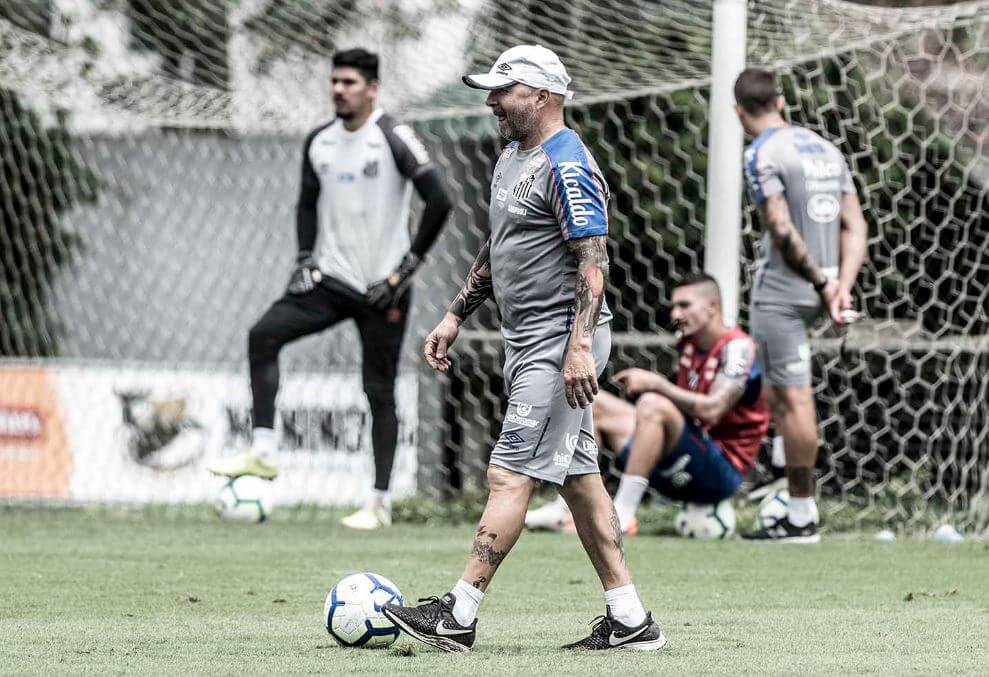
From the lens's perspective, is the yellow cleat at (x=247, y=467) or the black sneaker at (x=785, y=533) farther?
the yellow cleat at (x=247, y=467)

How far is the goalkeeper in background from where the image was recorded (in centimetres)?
748

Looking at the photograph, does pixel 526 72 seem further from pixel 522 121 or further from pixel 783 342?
pixel 783 342

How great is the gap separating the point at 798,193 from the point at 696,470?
129 centimetres

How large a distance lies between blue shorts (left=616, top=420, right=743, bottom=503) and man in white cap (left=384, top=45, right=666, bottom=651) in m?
2.99

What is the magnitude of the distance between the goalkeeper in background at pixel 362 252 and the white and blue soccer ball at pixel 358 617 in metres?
3.57

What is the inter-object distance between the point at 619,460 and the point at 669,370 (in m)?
2.43

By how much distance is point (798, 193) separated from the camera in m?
6.80

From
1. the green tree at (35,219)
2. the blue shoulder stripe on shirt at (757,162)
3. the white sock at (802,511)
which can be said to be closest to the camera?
the blue shoulder stripe on shirt at (757,162)

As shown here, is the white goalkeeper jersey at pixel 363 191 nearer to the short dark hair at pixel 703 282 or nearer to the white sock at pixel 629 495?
the short dark hair at pixel 703 282

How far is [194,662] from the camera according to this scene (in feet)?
11.7

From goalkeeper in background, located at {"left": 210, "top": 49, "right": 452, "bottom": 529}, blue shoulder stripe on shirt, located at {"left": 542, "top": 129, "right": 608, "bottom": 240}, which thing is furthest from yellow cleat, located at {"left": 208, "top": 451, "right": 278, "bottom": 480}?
blue shoulder stripe on shirt, located at {"left": 542, "top": 129, "right": 608, "bottom": 240}

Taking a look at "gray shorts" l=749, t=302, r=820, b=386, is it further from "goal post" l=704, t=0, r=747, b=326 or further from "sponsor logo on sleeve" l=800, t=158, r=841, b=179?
"goal post" l=704, t=0, r=747, b=326

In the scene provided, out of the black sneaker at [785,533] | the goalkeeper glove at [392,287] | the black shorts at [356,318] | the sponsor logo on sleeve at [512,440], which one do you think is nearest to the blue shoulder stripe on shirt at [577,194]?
the sponsor logo on sleeve at [512,440]

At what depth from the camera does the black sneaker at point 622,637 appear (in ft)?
12.8
